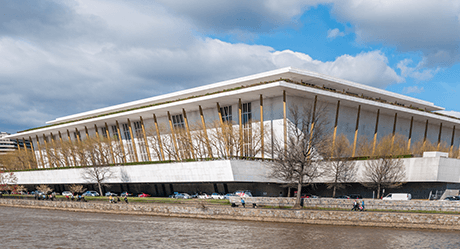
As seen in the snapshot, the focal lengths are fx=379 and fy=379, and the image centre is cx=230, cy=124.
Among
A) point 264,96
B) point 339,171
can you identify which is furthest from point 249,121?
point 339,171

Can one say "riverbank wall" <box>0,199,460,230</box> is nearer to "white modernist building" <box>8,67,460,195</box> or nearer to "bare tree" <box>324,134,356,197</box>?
"white modernist building" <box>8,67,460,195</box>

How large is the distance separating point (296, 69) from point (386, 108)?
15.0 metres

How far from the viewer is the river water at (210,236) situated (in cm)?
2288

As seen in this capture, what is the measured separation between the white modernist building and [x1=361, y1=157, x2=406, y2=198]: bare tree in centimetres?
106

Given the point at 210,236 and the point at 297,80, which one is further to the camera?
the point at 297,80

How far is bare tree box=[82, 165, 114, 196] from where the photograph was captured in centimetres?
6014

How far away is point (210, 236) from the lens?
2584 cm

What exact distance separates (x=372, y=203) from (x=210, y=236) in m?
15.2

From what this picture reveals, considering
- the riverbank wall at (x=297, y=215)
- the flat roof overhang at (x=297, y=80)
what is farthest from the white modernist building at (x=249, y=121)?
the riverbank wall at (x=297, y=215)

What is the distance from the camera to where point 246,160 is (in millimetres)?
46438

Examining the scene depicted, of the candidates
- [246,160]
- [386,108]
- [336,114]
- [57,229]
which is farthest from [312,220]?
[386,108]

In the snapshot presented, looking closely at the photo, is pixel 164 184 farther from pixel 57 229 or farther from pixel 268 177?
pixel 57 229

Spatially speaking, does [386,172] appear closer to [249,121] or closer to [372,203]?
[372,203]

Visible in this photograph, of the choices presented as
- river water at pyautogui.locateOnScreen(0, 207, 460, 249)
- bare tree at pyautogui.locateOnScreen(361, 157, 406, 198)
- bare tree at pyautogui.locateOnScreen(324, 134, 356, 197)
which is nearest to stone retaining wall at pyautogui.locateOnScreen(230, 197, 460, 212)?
river water at pyautogui.locateOnScreen(0, 207, 460, 249)
